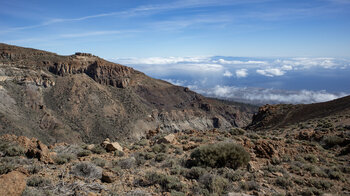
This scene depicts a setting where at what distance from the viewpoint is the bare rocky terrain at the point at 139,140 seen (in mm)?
6473

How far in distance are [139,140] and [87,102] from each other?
74.6 m

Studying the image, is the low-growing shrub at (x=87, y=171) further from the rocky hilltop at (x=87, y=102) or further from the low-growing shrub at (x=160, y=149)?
the rocky hilltop at (x=87, y=102)

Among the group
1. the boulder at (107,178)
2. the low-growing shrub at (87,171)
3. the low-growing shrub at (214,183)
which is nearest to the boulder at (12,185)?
the low-growing shrub at (87,171)

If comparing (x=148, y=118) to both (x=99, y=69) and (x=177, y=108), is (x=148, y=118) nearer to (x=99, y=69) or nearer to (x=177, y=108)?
(x=177, y=108)

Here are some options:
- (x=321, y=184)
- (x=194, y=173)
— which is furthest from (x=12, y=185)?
(x=321, y=184)

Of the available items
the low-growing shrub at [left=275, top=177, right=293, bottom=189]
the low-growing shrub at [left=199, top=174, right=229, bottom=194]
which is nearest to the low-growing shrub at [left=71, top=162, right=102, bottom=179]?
the low-growing shrub at [left=199, top=174, right=229, bottom=194]

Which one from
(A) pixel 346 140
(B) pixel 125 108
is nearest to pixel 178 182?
(A) pixel 346 140

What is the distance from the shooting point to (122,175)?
7238 millimetres

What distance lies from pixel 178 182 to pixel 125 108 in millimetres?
86765

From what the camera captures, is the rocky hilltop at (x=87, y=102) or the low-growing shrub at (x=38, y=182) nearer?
the low-growing shrub at (x=38, y=182)

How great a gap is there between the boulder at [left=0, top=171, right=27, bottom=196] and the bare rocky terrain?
0.07 feet

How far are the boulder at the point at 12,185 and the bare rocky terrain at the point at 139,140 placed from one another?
23 millimetres

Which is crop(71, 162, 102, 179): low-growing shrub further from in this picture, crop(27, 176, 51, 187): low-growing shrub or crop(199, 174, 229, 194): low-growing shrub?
crop(199, 174, 229, 194): low-growing shrub

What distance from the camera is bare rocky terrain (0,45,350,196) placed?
6473 millimetres
